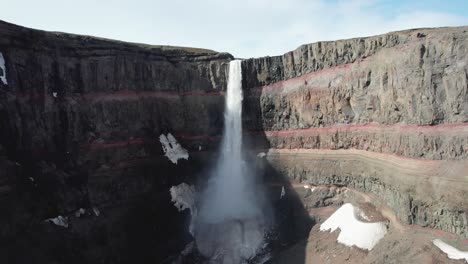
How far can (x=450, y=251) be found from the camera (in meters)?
17.1

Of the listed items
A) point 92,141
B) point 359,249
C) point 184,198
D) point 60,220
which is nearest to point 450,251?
point 359,249

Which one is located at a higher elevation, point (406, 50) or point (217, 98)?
point (406, 50)

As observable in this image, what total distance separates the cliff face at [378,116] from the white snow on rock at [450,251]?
0.73m

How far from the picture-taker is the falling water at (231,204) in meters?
28.2

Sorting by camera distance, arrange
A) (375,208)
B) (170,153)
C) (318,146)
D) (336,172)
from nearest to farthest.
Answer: (375,208) → (336,172) → (318,146) → (170,153)

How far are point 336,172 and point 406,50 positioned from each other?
9704 millimetres

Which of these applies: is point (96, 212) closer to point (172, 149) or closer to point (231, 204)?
point (172, 149)

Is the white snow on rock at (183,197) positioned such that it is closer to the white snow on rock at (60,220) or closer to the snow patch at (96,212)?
the snow patch at (96,212)

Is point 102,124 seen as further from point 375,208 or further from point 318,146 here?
point 375,208

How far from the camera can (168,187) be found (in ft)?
98.5

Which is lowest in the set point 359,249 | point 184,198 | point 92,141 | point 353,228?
point 359,249

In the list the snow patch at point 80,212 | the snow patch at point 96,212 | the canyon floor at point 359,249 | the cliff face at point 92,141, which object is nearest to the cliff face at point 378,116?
the canyon floor at point 359,249

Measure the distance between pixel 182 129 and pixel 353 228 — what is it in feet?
53.2

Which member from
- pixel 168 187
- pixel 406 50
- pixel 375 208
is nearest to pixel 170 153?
pixel 168 187
